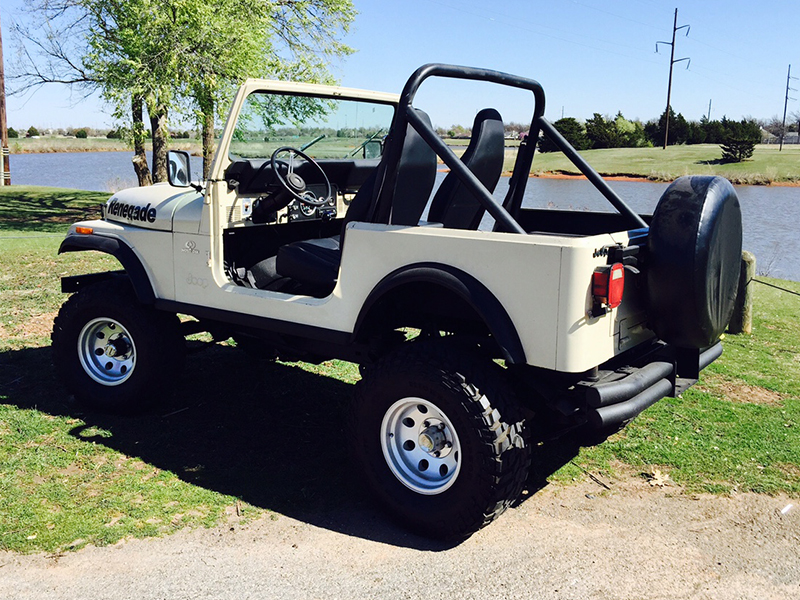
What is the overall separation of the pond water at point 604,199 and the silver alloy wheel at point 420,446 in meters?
2.44

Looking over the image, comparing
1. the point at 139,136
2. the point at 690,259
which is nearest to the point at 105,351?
the point at 690,259

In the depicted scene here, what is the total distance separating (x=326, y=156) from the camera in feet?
16.8

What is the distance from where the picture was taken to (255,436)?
15.3 feet

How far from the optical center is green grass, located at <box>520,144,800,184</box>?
36.5 metres

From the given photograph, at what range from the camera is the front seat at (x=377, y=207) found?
153 inches

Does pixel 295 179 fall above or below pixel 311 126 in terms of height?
below

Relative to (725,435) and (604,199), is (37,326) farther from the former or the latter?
(725,435)

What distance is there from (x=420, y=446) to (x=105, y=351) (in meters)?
2.49

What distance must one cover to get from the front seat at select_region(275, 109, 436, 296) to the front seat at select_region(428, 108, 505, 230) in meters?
0.11

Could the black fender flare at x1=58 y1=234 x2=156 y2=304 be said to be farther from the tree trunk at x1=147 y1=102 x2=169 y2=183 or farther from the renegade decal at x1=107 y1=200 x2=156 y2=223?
the tree trunk at x1=147 y1=102 x2=169 y2=183

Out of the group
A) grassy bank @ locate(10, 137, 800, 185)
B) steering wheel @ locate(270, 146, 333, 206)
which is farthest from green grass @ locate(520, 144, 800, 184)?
steering wheel @ locate(270, 146, 333, 206)

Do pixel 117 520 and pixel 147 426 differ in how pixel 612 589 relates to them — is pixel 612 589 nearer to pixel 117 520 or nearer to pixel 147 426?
pixel 117 520

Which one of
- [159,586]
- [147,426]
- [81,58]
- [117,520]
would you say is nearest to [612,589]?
[159,586]

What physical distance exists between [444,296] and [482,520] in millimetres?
1082
